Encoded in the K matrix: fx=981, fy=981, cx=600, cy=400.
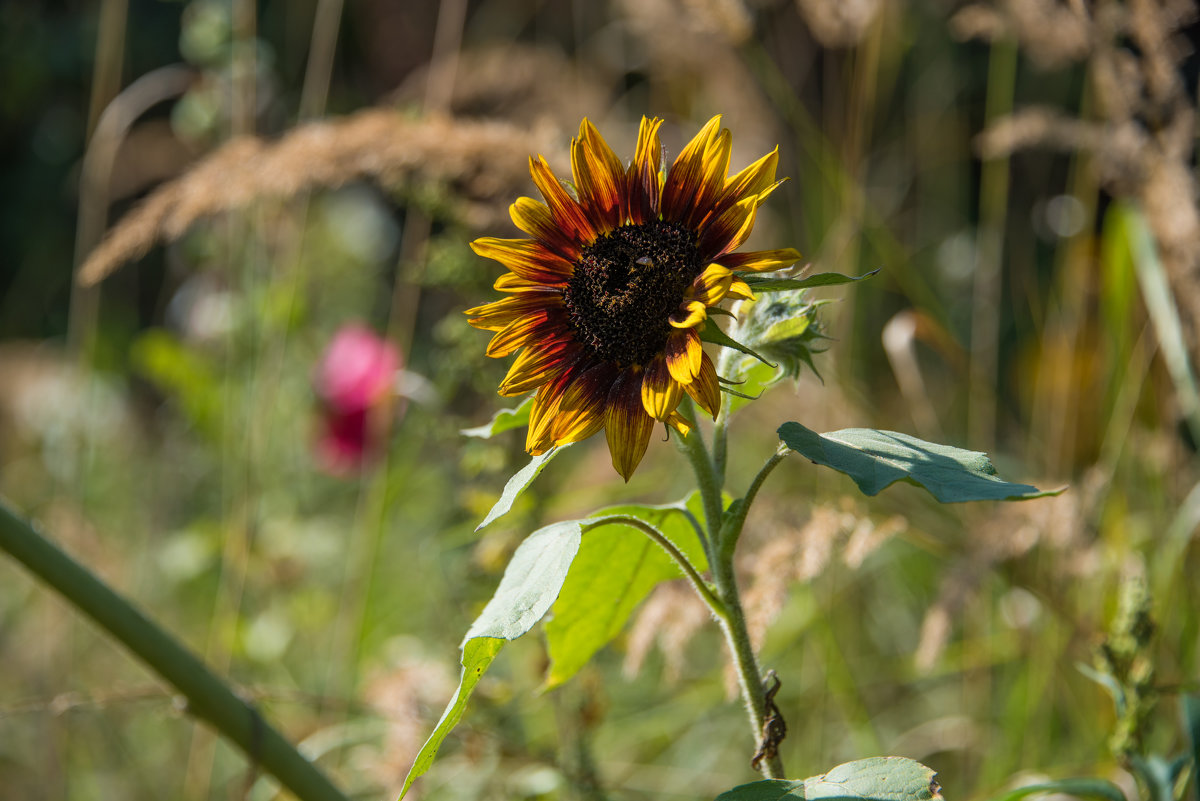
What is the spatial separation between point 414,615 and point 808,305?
1.51m

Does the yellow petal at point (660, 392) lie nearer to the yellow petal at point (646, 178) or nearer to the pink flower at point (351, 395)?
the yellow petal at point (646, 178)

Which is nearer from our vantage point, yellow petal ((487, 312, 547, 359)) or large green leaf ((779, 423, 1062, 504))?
large green leaf ((779, 423, 1062, 504))

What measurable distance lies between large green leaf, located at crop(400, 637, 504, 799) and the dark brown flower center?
178 millimetres

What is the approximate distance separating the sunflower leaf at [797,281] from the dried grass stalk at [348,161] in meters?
0.49

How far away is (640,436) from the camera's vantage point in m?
0.55

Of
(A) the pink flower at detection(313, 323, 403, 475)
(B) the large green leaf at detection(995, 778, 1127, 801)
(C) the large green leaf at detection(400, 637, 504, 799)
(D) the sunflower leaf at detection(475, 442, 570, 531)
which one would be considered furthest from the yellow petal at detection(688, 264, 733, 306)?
(A) the pink flower at detection(313, 323, 403, 475)

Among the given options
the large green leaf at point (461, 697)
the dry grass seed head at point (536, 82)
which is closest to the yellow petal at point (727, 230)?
the large green leaf at point (461, 697)

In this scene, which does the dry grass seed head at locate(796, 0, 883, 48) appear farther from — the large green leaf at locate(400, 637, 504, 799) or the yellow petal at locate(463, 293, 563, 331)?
the large green leaf at locate(400, 637, 504, 799)

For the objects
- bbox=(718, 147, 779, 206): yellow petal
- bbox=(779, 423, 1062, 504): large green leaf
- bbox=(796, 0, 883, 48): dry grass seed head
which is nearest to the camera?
bbox=(779, 423, 1062, 504): large green leaf

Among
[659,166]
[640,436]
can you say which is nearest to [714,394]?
[640,436]

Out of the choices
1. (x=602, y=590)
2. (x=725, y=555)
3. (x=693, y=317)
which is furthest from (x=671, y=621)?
(x=693, y=317)

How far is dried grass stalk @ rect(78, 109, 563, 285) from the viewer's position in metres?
0.98

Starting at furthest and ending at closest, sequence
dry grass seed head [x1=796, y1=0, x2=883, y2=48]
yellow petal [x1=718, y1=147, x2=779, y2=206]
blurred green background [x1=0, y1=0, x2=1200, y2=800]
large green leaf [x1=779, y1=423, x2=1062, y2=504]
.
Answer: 1. dry grass seed head [x1=796, y1=0, x2=883, y2=48]
2. blurred green background [x1=0, y1=0, x2=1200, y2=800]
3. yellow petal [x1=718, y1=147, x2=779, y2=206]
4. large green leaf [x1=779, y1=423, x2=1062, y2=504]

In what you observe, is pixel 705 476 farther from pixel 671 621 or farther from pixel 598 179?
pixel 671 621
